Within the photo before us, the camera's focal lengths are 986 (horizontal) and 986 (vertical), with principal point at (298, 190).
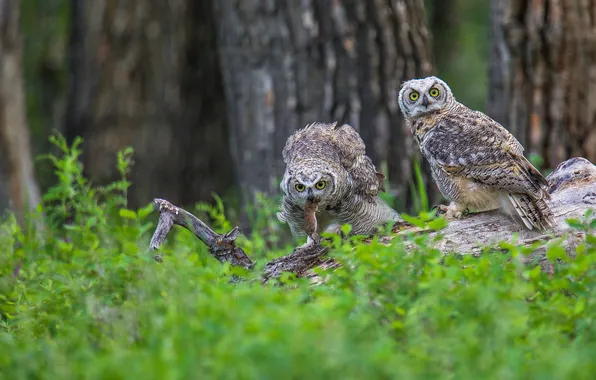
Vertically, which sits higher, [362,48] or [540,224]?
[362,48]

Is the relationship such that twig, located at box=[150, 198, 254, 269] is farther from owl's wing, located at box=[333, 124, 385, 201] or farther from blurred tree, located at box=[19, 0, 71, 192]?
blurred tree, located at box=[19, 0, 71, 192]

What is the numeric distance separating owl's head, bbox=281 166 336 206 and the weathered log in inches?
13.4

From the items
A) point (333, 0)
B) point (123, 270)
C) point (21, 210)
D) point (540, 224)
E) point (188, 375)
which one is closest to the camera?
point (188, 375)

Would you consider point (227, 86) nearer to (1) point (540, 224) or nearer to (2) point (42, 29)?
(1) point (540, 224)

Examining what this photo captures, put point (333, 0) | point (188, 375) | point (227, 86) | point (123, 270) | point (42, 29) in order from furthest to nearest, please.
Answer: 1. point (42, 29)
2. point (227, 86)
3. point (333, 0)
4. point (123, 270)
5. point (188, 375)

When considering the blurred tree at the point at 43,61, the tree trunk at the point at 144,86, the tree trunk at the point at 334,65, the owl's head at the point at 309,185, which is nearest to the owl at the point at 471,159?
the owl's head at the point at 309,185

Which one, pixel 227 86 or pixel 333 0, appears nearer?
pixel 333 0

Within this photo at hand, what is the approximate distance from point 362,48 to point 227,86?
5.09ft

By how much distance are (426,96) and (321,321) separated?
122 inches

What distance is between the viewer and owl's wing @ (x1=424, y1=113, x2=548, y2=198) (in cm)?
618

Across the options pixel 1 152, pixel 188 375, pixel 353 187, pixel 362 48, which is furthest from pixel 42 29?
pixel 188 375

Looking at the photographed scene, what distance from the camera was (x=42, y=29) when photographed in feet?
65.9

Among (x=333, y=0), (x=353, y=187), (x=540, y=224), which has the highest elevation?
(x=333, y=0)

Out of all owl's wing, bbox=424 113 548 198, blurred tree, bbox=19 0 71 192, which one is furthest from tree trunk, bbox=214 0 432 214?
blurred tree, bbox=19 0 71 192
